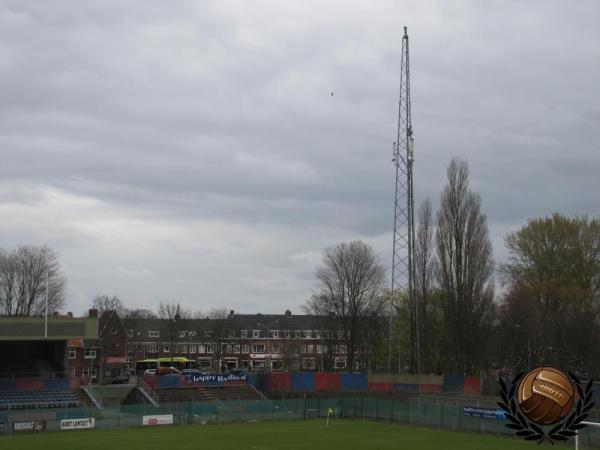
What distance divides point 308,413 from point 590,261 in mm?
38684

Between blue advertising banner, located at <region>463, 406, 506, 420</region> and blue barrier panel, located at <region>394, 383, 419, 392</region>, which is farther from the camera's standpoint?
blue barrier panel, located at <region>394, 383, 419, 392</region>

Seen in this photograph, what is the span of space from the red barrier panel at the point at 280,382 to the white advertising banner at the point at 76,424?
23373mm

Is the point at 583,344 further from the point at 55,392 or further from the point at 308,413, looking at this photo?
the point at 55,392

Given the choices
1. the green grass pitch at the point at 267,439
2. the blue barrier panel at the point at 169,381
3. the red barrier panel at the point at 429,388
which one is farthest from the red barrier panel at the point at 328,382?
the green grass pitch at the point at 267,439

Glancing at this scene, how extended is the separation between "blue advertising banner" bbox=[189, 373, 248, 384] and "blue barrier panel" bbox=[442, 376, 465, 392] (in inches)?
803

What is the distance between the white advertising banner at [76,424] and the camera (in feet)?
176

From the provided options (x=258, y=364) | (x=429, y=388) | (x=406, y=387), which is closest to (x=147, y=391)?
(x=406, y=387)

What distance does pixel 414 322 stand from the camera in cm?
7325

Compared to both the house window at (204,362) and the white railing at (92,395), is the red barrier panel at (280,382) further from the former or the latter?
the house window at (204,362)

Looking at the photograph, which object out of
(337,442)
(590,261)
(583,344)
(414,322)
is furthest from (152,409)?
(590,261)

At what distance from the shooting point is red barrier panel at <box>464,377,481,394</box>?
65.8 m

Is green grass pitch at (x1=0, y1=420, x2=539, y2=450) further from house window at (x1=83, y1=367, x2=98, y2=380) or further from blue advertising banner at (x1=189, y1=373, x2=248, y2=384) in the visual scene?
house window at (x1=83, y1=367, x2=98, y2=380)

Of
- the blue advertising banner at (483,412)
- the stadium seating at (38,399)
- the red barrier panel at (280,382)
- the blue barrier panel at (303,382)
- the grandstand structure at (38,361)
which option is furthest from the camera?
the blue barrier panel at (303,382)

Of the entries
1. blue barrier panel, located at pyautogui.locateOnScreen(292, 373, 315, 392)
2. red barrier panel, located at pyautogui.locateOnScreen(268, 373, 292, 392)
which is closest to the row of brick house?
blue barrier panel, located at pyautogui.locateOnScreen(292, 373, 315, 392)
